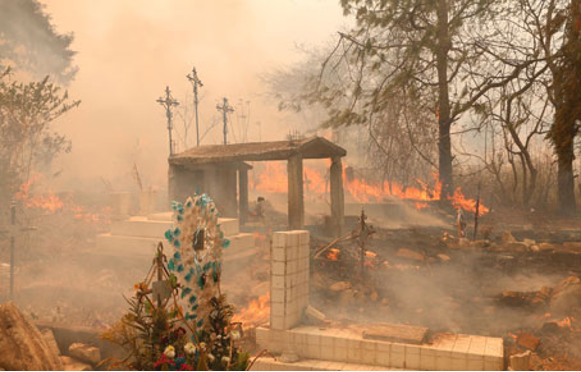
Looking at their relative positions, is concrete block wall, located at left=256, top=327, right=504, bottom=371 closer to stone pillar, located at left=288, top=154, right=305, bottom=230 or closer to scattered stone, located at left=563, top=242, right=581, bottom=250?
stone pillar, located at left=288, top=154, right=305, bottom=230

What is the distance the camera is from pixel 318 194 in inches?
1183

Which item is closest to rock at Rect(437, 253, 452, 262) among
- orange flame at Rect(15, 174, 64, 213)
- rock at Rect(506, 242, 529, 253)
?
rock at Rect(506, 242, 529, 253)

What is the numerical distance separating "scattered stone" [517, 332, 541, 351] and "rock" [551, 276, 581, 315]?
156 centimetres

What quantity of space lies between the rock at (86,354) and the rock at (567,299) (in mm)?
7923

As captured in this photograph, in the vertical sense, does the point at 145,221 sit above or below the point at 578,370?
above

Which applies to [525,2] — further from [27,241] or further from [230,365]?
[27,241]

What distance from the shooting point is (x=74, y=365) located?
7.45 m

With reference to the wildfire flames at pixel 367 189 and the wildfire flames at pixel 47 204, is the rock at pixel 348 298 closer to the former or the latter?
the wildfire flames at pixel 367 189

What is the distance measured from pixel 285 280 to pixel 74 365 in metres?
3.37

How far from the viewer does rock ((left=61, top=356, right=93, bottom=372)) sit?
23.5 feet

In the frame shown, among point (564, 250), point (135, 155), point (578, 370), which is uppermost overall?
point (135, 155)

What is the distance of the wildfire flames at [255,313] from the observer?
9900 millimetres

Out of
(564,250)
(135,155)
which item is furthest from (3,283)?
(135,155)

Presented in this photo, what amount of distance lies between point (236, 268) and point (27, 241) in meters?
7.90
